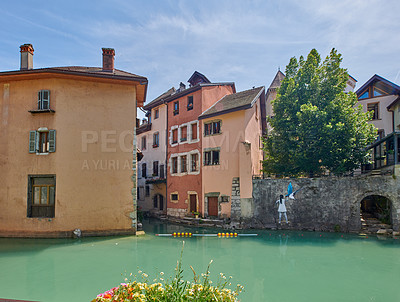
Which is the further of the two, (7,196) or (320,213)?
(320,213)

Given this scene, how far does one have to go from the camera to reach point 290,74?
1877cm

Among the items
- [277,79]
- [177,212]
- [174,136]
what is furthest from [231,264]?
[277,79]

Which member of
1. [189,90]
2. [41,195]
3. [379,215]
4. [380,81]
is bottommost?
[379,215]

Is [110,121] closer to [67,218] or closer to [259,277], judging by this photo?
[67,218]

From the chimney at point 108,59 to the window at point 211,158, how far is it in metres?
8.42

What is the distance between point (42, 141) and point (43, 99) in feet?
6.94

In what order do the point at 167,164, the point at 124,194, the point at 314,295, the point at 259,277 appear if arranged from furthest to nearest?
the point at 167,164
the point at 124,194
the point at 259,277
the point at 314,295

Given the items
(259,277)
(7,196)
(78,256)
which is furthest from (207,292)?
(7,196)

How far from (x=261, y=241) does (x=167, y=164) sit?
12012 millimetres

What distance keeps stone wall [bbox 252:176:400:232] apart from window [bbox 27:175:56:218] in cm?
1090

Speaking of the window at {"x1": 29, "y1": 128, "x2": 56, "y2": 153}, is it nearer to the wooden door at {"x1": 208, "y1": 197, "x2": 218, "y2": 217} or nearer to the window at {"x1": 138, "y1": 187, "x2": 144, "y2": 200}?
the wooden door at {"x1": 208, "y1": 197, "x2": 218, "y2": 217}

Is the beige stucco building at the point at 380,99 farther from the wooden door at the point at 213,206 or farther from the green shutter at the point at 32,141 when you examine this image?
the green shutter at the point at 32,141

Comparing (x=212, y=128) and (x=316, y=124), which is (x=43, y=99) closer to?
(x=212, y=128)

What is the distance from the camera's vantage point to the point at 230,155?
19.0 m
